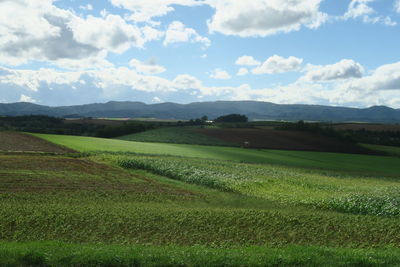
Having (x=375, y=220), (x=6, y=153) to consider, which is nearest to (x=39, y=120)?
(x=6, y=153)

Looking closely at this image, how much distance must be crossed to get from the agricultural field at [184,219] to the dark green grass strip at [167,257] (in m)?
0.03

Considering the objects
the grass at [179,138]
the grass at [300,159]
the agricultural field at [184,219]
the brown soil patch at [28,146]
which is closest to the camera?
the agricultural field at [184,219]

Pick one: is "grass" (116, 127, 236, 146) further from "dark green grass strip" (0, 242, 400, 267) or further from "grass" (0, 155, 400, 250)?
"dark green grass strip" (0, 242, 400, 267)

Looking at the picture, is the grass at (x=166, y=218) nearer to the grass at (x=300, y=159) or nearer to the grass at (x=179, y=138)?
the grass at (x=300, y=159)

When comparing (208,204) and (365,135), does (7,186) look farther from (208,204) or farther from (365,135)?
(365,135)

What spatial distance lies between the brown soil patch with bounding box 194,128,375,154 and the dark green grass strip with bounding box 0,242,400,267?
6608 cm

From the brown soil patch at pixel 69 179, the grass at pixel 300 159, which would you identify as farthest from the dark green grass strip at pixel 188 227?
the grass at pixel 300 159

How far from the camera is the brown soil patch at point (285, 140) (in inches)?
3201

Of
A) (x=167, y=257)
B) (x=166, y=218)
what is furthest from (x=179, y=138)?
(x=167, y=257)

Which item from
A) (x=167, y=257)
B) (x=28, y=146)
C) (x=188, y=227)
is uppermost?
(x=28, y=146)

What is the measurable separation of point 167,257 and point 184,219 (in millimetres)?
7461

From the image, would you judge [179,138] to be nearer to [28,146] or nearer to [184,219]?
[28,146]

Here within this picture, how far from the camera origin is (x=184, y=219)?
2034 centimetres

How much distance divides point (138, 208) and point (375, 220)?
1446 centimetres
